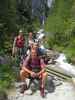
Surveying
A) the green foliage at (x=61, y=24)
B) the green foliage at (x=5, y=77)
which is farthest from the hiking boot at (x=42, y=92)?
the green foliage at (x=61, y=24)

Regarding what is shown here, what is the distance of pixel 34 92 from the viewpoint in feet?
36.7

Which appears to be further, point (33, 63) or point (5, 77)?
point (5, 77)

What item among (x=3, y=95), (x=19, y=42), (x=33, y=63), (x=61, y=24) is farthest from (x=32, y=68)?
(x=61, y=24)

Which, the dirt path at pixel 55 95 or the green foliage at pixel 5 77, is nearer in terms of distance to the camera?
the dirt path at pixel 55 95

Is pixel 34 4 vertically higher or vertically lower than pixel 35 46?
lower

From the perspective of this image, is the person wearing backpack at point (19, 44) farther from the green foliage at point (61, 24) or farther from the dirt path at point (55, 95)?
the green foliage at point (61, 24)

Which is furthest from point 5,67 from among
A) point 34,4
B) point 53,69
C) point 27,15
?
point 34,4

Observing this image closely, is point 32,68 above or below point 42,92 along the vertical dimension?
above

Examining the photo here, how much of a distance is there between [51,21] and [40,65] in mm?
17390

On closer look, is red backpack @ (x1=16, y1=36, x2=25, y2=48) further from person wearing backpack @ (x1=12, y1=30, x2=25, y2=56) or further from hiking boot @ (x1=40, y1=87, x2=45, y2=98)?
hiking boot @ (x1=40, y1=87, x2=45, y2=98)

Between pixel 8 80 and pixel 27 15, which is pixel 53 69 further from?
pixel 27 15

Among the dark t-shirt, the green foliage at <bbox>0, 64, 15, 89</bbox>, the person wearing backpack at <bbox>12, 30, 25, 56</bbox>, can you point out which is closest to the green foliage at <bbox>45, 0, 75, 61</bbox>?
the person wearing backpack at <bbox>12, 30, 25, 56</bbox>

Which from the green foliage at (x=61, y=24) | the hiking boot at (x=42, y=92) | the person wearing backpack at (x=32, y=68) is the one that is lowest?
the green foliage at (x=61, y=24)

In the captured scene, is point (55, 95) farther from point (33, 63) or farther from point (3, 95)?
point (3, 95)
